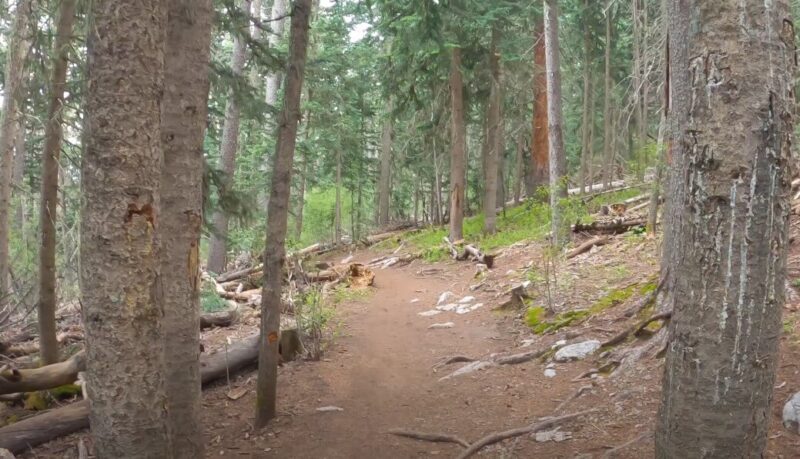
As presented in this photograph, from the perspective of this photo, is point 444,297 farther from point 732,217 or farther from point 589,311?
point 732,217

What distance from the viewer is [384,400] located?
7.11 meters

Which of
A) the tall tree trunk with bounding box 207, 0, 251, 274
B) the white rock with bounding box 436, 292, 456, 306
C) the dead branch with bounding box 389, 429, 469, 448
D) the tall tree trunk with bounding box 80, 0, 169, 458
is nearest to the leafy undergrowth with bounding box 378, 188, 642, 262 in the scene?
the white rock with bounding box 436, 292, 456, 306

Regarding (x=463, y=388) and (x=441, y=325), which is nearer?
(x=463, y=388)

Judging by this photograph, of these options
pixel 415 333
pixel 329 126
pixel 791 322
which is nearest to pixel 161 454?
pixel 791 322

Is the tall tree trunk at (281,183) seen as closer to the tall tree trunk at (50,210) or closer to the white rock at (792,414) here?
Result: the tall tree trunk at (50,210)

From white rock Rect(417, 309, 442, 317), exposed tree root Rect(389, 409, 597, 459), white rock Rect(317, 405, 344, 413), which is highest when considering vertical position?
exposed tree root Rect(389, 409, 597, 459)

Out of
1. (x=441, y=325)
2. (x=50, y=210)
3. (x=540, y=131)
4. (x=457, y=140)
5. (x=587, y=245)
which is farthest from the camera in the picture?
(x=540, y=131)

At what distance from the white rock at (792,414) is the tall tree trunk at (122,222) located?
401cm

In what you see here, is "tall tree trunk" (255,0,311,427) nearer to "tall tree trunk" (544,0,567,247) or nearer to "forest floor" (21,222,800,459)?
"forest floor" (21,222,800,459)

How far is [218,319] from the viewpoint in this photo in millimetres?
10484

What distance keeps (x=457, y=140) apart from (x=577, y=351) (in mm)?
11325

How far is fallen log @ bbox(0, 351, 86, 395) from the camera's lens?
20.9ft

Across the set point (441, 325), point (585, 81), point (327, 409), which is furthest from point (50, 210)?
point (585, 81)

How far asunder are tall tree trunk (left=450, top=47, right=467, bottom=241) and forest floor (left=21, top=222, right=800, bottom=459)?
695 cm
